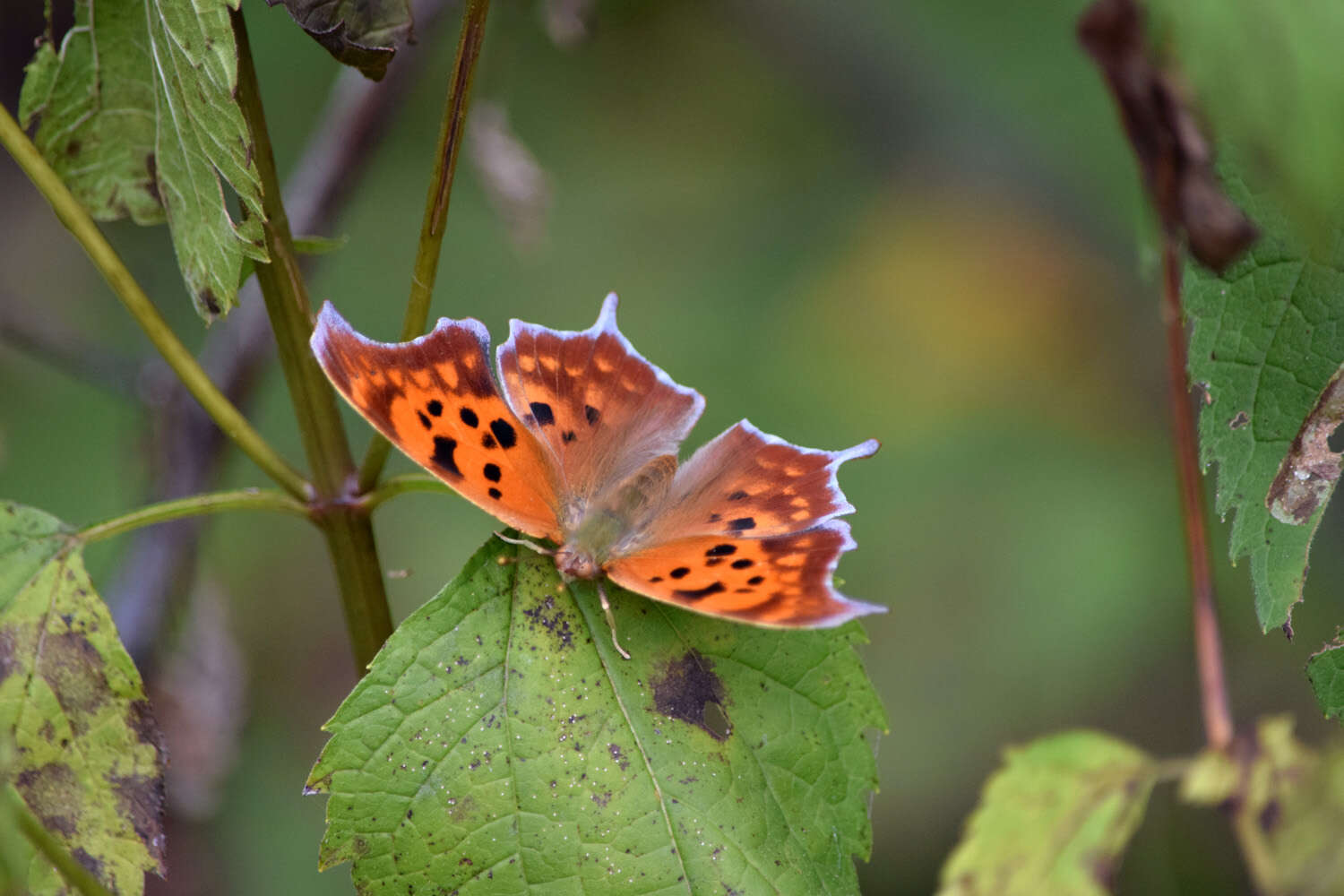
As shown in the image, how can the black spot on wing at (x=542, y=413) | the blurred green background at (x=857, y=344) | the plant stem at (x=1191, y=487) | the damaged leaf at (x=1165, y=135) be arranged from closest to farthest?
the damaged leaf at (x=1165, y=135) < the plant stem at (x=1191, y=487) < the black spot on wing at (x=542, y=413) < the blurred green background at (x=857, y=344)

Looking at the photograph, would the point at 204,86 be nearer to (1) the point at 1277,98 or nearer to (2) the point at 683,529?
(2) the point at 683,529

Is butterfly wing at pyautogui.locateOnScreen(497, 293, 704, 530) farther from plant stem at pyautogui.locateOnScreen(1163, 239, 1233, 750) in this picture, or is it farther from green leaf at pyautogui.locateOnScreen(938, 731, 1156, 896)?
green leaf at pyautogui.locateOnScreen(938, 731, 1156, 896)

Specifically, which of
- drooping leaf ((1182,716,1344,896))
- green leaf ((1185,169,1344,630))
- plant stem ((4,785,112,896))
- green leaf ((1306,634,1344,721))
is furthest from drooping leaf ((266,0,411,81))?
green leaf ((1306,634,1344,721))

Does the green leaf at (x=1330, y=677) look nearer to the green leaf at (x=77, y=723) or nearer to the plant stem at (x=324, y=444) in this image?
→ the plant stem at (x=324, y=444)

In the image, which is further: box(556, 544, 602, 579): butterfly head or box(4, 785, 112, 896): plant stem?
box(556, 544, 602, 579): butterfly head

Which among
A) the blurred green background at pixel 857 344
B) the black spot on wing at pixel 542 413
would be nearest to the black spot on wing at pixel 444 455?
the black spot on wing at pixel 542 413

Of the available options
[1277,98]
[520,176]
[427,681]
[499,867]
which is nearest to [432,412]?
[427,681]

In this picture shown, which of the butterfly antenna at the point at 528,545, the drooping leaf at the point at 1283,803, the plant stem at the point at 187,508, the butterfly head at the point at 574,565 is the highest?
the plant stem at the point at 187,508
